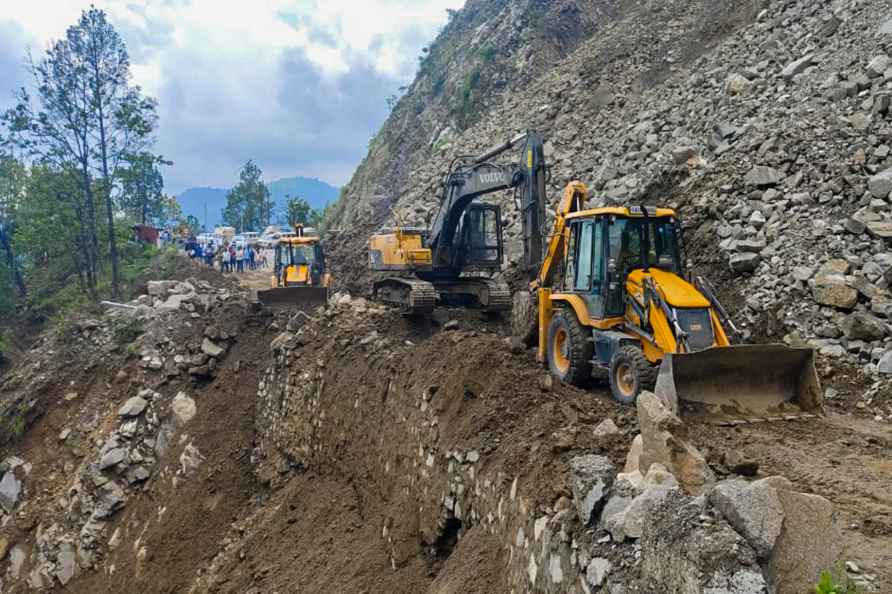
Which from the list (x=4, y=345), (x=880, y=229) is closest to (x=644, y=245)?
(x=880, y=229)

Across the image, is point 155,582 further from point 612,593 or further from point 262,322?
point 612,593

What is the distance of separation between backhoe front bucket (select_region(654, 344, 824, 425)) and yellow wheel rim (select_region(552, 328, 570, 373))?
2168 millimetres

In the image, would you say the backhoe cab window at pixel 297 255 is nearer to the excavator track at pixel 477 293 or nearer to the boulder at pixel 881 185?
the excavator track at pixel 477 293

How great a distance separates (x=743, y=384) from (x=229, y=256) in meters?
29.2

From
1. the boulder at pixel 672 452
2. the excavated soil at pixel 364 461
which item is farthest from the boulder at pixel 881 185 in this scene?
the boulder at pixel 672 452

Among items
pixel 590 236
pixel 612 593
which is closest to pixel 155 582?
pixel 590 236

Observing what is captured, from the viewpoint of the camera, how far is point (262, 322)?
1591 cm

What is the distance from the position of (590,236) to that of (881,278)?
376 centimetres

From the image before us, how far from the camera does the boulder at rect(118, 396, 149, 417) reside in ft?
44.7

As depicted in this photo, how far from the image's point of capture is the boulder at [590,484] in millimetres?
4113

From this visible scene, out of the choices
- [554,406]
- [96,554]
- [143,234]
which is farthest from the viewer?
[143,234]

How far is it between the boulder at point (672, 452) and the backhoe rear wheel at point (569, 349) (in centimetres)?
388

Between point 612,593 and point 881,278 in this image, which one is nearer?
point 612,593

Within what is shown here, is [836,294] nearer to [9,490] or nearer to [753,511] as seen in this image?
[753,511]
